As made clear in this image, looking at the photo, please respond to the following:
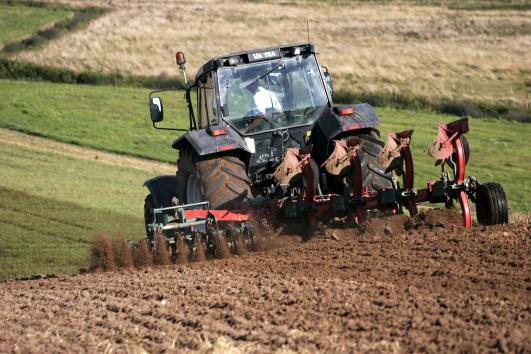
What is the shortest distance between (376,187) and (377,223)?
0.34 metres

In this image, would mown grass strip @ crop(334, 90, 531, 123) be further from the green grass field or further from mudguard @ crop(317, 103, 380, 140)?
mudguard @ crop(317, 103, 380, 140)

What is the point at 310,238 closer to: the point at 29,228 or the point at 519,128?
the point at 29,228

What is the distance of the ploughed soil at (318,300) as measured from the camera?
5.75 m

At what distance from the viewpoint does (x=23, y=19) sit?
127 feet

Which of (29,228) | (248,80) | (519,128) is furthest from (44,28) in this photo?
(248,80)

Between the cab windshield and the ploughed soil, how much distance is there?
137cm

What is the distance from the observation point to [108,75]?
103 feet

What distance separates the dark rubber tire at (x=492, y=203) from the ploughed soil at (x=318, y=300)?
187 mm

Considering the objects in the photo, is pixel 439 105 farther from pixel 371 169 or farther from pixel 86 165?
pixel 371 169

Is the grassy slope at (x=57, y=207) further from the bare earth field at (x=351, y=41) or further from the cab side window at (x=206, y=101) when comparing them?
the bare earth field at (x=351, y=41)

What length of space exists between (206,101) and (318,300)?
4.42m

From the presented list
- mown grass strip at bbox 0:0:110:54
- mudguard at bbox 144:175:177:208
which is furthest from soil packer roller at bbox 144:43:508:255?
mown grass strip at bbox 0:0:110:54

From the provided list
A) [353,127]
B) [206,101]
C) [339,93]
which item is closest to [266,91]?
[206,101]

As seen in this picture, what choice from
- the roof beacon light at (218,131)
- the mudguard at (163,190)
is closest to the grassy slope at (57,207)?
the mudguard at (163,190)
